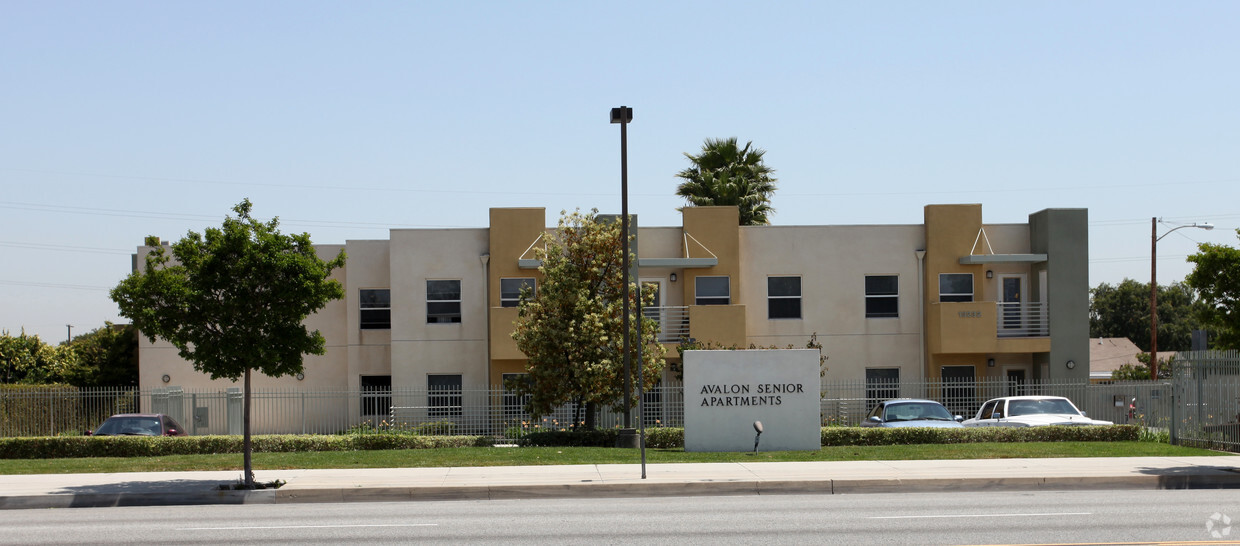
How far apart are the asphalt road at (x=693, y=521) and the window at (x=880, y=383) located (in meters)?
16.2

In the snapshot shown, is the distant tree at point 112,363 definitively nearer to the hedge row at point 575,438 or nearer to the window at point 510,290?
the window at point 510,290

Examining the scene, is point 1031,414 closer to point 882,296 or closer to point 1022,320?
point 1022,320

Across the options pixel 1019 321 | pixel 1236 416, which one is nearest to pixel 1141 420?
pixel 1019 321

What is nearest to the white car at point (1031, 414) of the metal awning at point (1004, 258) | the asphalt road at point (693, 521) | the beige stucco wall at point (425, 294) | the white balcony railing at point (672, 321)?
the asphalt road at point (693, 521)

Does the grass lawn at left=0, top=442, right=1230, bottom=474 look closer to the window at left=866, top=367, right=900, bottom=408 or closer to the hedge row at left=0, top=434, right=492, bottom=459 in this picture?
the hedge row at left=0, top=434, right=492, bottom=459

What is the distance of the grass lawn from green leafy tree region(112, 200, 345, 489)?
3213 millimetres

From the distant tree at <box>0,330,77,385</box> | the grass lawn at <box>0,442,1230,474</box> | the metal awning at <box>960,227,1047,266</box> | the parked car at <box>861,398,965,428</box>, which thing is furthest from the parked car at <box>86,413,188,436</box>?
the distant tree at <box>0,330,77,385</box>

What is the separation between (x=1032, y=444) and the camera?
20.9 meters

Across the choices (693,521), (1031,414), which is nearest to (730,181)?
(1031,414)

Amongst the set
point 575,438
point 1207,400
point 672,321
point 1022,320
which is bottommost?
point 575,438

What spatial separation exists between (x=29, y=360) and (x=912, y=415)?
42.3 meters

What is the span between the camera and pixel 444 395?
29.4 metres

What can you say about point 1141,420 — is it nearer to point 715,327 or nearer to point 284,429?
point 715,327

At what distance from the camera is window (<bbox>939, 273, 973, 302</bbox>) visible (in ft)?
108
